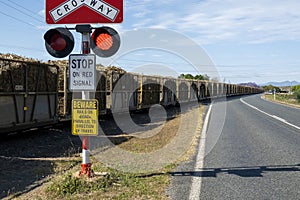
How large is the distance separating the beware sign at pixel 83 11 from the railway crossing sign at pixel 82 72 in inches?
24.5

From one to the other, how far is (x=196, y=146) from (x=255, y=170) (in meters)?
3.08

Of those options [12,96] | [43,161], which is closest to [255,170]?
[43,161]

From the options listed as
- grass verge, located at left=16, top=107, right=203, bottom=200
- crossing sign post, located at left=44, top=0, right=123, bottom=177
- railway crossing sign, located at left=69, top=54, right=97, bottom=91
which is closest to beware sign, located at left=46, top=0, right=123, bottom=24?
crossing sign post, located at left=44, top=0, right=123, bottom=177

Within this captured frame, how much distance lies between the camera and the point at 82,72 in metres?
6.13

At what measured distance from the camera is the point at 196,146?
10.4 meters

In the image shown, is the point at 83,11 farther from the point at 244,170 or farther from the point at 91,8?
the point at 244,170

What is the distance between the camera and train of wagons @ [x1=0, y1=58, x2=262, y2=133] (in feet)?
34.5

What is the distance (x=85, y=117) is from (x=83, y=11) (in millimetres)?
1842

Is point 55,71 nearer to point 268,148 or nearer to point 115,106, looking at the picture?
point 115,106

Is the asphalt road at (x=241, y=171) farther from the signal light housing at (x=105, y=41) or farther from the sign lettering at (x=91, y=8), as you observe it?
the sign lettering at (x=91, y=8)

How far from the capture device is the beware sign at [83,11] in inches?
239

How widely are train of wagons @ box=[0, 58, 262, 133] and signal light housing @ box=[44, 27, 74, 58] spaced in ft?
16.2

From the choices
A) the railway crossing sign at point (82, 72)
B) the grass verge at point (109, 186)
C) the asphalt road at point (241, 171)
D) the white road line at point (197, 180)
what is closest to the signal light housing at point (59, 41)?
the railway crossing sign at point (82, 72)

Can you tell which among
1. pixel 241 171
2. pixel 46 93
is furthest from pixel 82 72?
pixel 46 93
